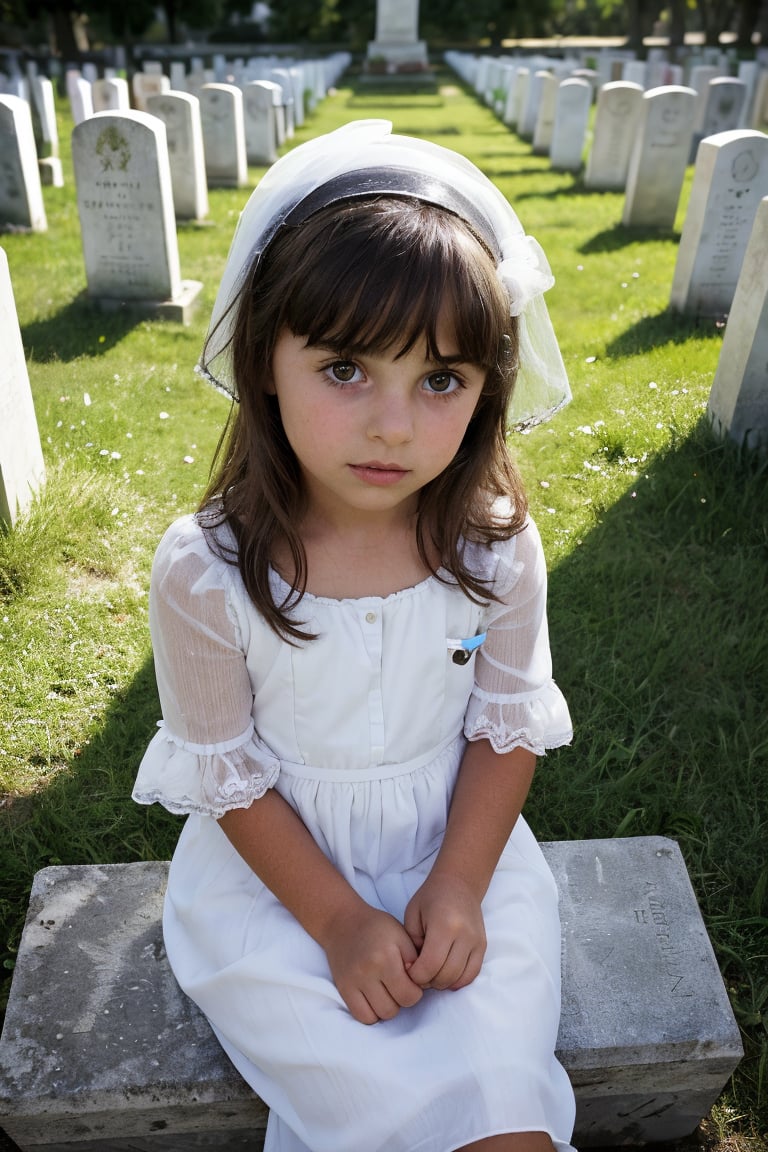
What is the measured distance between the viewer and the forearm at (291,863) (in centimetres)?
137

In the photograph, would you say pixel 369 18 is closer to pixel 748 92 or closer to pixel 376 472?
pixel 748 92

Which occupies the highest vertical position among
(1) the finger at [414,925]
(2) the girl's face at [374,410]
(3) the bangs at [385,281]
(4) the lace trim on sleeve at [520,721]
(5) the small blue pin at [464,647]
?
(3) the bangs at [385,281]

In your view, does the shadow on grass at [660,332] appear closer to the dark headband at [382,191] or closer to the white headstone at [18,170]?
the dark headband at [382,191]

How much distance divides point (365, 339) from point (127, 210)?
507 centimetres

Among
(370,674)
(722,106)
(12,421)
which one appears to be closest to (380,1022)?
(370,674)

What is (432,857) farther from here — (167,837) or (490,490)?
(167,837)

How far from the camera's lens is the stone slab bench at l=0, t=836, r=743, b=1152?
57.5 inches

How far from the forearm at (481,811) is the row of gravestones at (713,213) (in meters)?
2.67

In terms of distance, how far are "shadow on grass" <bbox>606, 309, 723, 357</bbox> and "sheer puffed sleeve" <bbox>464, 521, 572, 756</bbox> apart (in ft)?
12.9

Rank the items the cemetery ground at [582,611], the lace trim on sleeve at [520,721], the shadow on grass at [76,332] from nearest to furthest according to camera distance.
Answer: the lace trim on sleeve at [520,721]
the cemetery ground at [582,611]
the shadow on grass at [76,332]

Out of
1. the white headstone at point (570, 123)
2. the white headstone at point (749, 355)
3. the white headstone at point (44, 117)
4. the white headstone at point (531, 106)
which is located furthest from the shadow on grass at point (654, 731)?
the white headstone at point (531, 106)

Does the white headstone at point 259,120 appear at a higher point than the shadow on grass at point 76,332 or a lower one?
higher

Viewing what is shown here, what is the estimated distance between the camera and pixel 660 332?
546 centimetres

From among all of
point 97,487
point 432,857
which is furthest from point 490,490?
point 97,487
